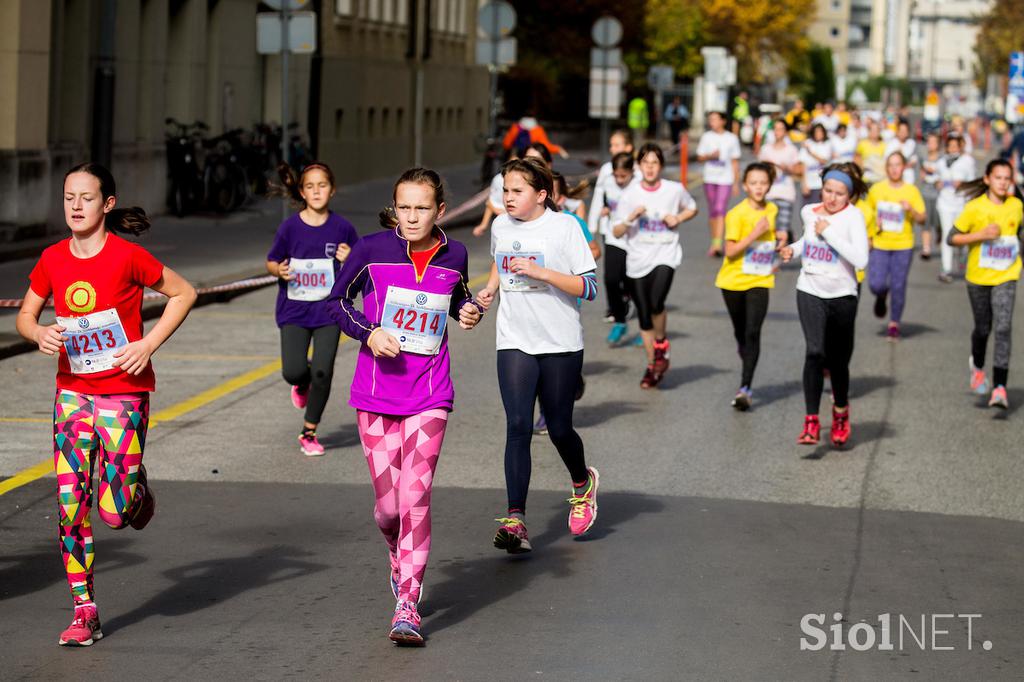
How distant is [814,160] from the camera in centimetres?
2692

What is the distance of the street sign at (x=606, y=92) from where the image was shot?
117ft

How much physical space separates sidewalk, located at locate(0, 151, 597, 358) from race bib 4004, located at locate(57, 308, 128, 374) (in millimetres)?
7955

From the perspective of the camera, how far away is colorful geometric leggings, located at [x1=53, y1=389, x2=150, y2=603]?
6730 mm

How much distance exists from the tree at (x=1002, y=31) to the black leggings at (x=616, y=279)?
2901 inches

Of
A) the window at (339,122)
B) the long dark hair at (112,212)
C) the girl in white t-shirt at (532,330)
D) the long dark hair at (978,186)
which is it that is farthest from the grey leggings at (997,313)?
the window at (339,122)

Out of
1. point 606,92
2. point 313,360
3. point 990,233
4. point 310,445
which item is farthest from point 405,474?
point 606,92

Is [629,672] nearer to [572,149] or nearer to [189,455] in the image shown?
[189,455]

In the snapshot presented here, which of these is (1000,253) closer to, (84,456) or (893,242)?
(893,242)

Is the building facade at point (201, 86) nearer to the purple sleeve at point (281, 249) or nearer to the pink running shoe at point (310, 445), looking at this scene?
the purple sleeve at point (281, 249)

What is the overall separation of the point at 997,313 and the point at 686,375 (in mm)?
2358

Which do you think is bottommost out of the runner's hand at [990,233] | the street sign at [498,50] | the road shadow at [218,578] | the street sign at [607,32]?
the road shadow at [218,578]

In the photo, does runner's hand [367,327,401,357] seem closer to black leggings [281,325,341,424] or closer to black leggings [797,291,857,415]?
black leggings [281,325,341,424]

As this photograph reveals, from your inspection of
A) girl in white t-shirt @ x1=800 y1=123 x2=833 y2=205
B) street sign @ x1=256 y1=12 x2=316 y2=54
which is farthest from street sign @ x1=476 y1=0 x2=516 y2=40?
street sign @ x1=256 y1=12 x2=316 y2=54

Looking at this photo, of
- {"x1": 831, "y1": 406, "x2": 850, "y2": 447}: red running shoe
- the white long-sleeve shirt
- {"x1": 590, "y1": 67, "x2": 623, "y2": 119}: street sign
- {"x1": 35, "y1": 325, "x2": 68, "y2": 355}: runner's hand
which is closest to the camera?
{"x1": 35, "y1": 325, "x2": 68, "y2": 355}: runner's hand
